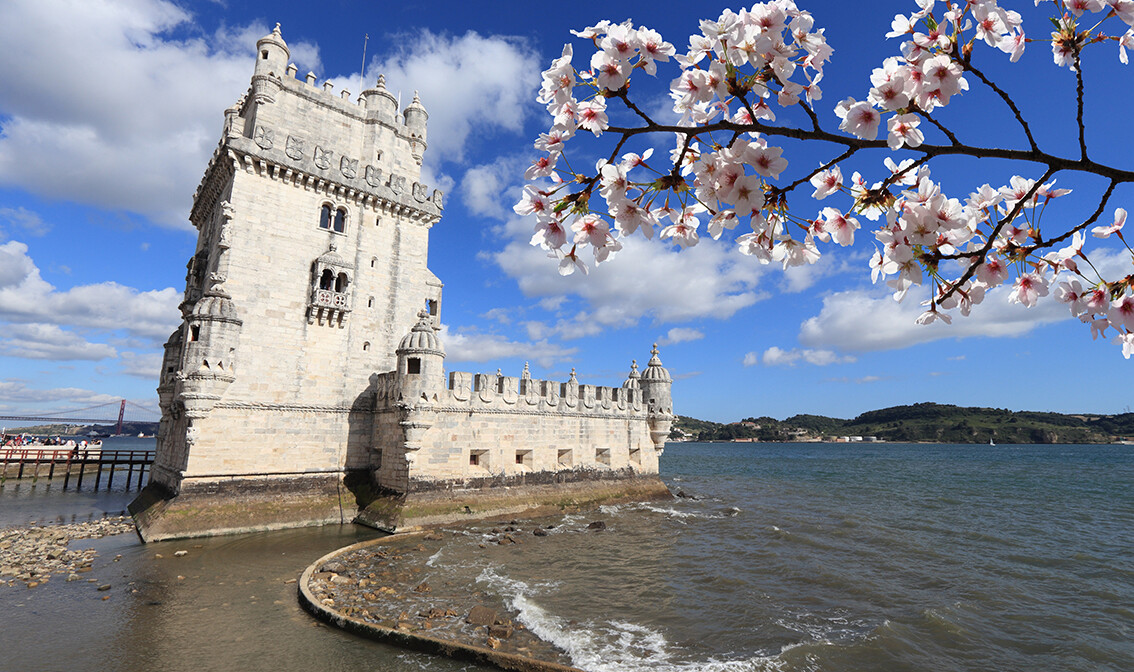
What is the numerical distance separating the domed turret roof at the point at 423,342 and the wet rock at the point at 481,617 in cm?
1065

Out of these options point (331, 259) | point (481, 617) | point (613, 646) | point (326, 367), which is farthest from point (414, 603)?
point (331, 259)

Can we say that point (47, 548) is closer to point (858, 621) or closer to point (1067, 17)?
point (858, 621)

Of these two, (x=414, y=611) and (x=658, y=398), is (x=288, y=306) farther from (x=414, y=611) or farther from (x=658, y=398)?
(x=658, y=398)

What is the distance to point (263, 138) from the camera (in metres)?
19.5

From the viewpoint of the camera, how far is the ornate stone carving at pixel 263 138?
1941 cm

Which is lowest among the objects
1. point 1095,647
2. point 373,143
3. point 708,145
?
point 1095,647

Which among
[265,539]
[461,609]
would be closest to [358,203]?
[265,539]

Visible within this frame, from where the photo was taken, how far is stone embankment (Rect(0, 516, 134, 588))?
12.9 m

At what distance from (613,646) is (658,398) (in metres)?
19.0

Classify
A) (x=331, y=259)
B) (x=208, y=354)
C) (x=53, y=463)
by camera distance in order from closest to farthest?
(x=208, y=354), (x=331, y=259), (x=53, y=463)

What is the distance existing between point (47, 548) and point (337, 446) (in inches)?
336

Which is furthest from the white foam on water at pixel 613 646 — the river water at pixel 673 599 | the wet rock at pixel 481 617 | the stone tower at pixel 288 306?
the stone tower at pixel 288 306

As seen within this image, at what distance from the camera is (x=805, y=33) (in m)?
2.88

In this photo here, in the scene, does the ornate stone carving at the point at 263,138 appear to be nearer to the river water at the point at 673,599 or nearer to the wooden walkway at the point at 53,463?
the river water at the point at 673,599
